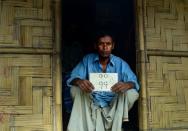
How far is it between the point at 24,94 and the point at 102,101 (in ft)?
2.25

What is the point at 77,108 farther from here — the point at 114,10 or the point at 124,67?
the point at 114,10

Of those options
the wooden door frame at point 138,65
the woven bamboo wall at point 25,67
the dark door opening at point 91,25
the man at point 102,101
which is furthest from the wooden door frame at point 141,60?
the woven bamboo wall at point 25,67

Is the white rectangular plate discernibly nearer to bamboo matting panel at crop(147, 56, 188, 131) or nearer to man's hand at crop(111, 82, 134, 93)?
man's hand at crop(111, 82, 134, 93)

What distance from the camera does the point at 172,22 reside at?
12.9 ft

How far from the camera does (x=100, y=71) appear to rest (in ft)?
12.2

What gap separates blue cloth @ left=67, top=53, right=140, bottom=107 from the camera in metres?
3.62

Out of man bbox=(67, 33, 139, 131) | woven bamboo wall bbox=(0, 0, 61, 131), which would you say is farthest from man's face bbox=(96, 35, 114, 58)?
woven bamboo wall bbox=(0, 0, 61, 131)

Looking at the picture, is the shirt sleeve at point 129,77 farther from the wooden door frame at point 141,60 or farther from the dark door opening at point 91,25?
the dark door opening at point 91,25

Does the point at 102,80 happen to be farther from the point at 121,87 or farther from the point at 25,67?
the point at 25,67

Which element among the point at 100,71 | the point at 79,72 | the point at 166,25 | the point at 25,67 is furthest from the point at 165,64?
the point at 25,67

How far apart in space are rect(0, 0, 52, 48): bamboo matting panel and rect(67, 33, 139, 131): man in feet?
1.44

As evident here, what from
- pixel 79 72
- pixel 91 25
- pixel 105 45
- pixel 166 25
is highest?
pixel 91 25

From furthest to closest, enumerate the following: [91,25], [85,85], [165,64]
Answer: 1. [91,25]
2. [165,64]
3. [85,85]

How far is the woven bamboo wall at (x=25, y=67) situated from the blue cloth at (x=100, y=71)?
0.88ft
